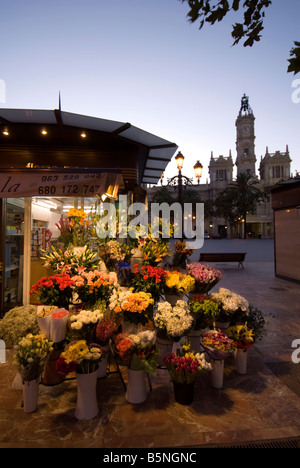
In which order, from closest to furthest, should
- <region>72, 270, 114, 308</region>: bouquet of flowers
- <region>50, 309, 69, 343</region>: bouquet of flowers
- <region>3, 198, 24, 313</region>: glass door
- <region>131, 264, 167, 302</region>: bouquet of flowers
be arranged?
<region>50, 309, 69, 343</region>: bouquet of flowers → <region>72, 270, 114, 308</region>: bouquet of flowers → <region>131, 264, 167, 302</region>: bouquet of flowers → <region>3, 198, 24, 313</region>: glass door

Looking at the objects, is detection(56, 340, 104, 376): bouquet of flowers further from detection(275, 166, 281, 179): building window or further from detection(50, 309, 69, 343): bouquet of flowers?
detection(275, 166, 281, 179): building window

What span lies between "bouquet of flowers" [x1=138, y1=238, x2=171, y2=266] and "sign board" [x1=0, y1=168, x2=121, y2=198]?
1176mm

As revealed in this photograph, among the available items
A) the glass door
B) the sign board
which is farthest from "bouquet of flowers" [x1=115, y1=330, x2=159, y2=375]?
the glass door

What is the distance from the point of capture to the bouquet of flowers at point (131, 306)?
333 cm

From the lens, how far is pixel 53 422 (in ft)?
9.58

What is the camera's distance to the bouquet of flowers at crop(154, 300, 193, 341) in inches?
138

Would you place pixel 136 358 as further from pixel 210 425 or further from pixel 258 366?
pixel 258 366

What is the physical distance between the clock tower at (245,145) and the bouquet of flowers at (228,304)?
83.2 meters

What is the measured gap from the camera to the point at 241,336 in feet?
13.0

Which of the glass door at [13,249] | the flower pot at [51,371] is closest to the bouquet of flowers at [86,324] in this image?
the flower pot at [51,371]

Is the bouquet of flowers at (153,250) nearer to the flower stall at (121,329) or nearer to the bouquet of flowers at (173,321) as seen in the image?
the flower stall at (121,329)

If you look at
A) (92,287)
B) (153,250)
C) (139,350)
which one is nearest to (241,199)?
(153,250)

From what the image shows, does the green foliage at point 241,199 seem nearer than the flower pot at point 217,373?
No

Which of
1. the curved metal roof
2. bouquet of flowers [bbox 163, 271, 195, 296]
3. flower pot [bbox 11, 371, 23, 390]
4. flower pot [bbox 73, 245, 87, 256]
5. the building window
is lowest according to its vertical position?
flower pot [bbox 11, 371, 23, 390]
